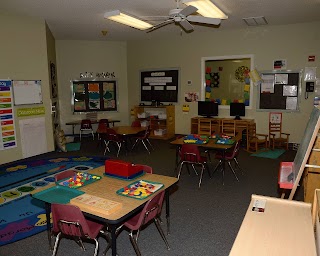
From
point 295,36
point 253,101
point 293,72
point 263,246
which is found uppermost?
point 295,36

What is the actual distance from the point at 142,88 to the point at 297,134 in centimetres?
498

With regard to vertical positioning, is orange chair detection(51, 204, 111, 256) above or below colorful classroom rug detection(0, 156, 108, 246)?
above

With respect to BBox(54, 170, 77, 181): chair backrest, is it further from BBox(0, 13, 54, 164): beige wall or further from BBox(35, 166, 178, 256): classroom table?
BBox(0, 13, 54, 164): beige wall

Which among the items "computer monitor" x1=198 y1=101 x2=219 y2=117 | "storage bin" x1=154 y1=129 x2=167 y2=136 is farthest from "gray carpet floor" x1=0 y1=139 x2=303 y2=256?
"storage bin" x1=154 y1=129 x2=167 y2=136

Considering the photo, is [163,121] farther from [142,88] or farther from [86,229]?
[86,229]

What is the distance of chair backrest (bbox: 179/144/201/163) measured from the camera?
4618 mm

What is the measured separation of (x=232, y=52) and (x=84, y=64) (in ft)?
15.5

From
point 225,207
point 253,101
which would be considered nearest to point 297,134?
point 253,101

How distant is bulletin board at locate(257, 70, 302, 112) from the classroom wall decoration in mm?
4810

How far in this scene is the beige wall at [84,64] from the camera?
8.87 metres

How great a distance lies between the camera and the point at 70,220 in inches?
92.4

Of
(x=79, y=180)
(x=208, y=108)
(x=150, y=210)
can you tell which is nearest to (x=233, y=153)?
(x=150, y=210)

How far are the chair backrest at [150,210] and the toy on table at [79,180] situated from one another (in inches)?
29.6

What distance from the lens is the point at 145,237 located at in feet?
10.5
